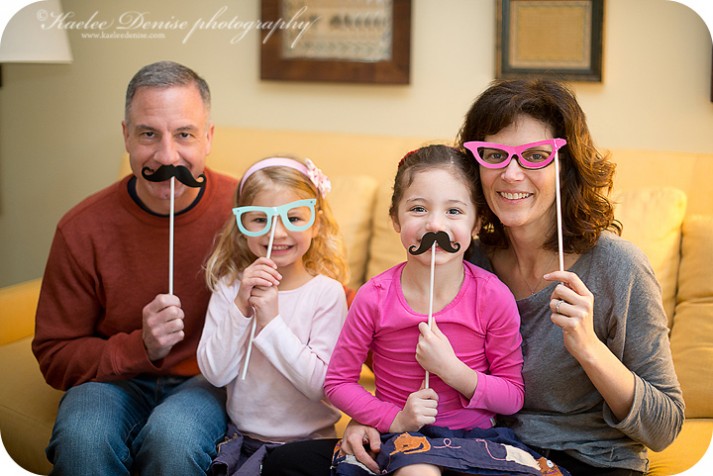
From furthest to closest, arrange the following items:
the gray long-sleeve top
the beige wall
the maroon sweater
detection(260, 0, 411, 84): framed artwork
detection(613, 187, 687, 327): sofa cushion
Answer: detection(260, 0, 411, 84): framed artwork → the beige wall → detection(613, 187, 687, 327): sofa cushion → the maroon sweater → the gray long-sleeve top

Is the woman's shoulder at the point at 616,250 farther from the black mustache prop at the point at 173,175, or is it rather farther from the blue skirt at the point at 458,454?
the black mustache prop at the point at 173,175

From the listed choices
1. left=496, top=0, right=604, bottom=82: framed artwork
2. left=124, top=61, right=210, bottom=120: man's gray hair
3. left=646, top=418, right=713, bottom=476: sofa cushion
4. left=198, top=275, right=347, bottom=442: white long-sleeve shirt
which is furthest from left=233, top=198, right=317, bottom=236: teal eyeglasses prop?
left=496, top=0, right=604, bottom=82: framed artwork

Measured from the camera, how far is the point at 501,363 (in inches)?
64.8

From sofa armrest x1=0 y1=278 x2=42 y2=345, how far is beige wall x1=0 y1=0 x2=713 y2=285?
827 mm

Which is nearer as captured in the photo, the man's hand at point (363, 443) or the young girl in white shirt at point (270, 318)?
the man's hand at point (363, 443)

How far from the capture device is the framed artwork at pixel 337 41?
9.46 feet

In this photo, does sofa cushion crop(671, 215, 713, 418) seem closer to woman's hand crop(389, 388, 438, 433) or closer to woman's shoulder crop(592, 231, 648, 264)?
woman's shoulder crop(592, 231, 648, 264)

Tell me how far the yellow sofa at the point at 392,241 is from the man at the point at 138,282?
250 millimetres

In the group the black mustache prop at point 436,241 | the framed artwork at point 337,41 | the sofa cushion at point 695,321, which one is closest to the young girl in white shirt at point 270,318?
the black mustache prop at point 436,241

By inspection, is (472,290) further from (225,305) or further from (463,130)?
(225,305)

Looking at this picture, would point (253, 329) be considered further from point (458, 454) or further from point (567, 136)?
point (567, 136)

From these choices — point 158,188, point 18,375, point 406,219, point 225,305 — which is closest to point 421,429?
point 406,219

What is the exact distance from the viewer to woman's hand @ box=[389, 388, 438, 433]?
1.53m

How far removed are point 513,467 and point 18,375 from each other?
149 centimetres
